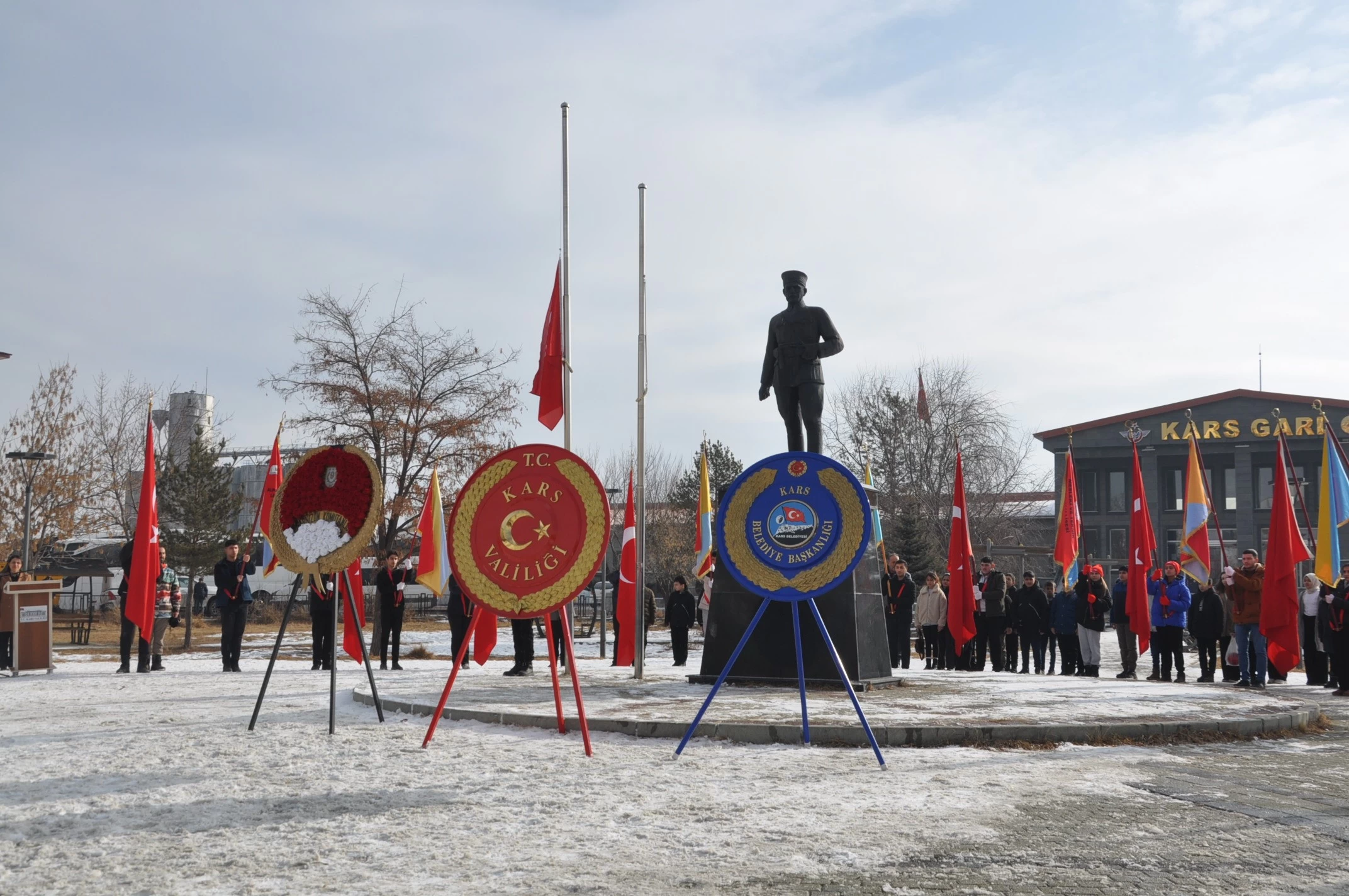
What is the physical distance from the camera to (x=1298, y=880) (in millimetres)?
5035

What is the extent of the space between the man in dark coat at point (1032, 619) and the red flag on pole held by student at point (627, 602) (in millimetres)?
6533

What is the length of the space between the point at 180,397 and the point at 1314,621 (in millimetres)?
62883

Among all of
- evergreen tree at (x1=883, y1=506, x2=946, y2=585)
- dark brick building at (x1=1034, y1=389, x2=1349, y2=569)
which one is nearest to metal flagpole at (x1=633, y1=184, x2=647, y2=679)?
evergreen tree at (x1=883, y1=506, x2=946, y2=585)

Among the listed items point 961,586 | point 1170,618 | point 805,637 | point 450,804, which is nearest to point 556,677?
point 450,804

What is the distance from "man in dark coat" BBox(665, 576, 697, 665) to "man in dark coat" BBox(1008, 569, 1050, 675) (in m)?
5.46

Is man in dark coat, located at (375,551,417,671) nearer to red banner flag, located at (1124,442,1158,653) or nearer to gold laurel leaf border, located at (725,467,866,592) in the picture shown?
gold laurel leaf border, located at (725,467,866,592)

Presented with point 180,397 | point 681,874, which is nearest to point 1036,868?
point 681,874

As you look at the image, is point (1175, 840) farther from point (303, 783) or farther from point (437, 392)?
point (437, 392)

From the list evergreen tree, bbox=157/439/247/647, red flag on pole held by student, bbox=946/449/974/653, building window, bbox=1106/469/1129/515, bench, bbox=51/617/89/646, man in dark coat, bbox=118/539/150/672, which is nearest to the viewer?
man in dark coat, bbox=118/539/150/672

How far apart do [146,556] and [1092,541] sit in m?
54.7

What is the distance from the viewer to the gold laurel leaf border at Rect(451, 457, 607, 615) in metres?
8.38

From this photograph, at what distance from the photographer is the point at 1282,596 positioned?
15.1m

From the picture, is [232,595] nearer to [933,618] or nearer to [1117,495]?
[933,618]

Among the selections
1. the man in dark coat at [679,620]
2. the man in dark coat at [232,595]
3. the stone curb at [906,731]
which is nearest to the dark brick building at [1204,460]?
the man in dark coat at [679,620]
